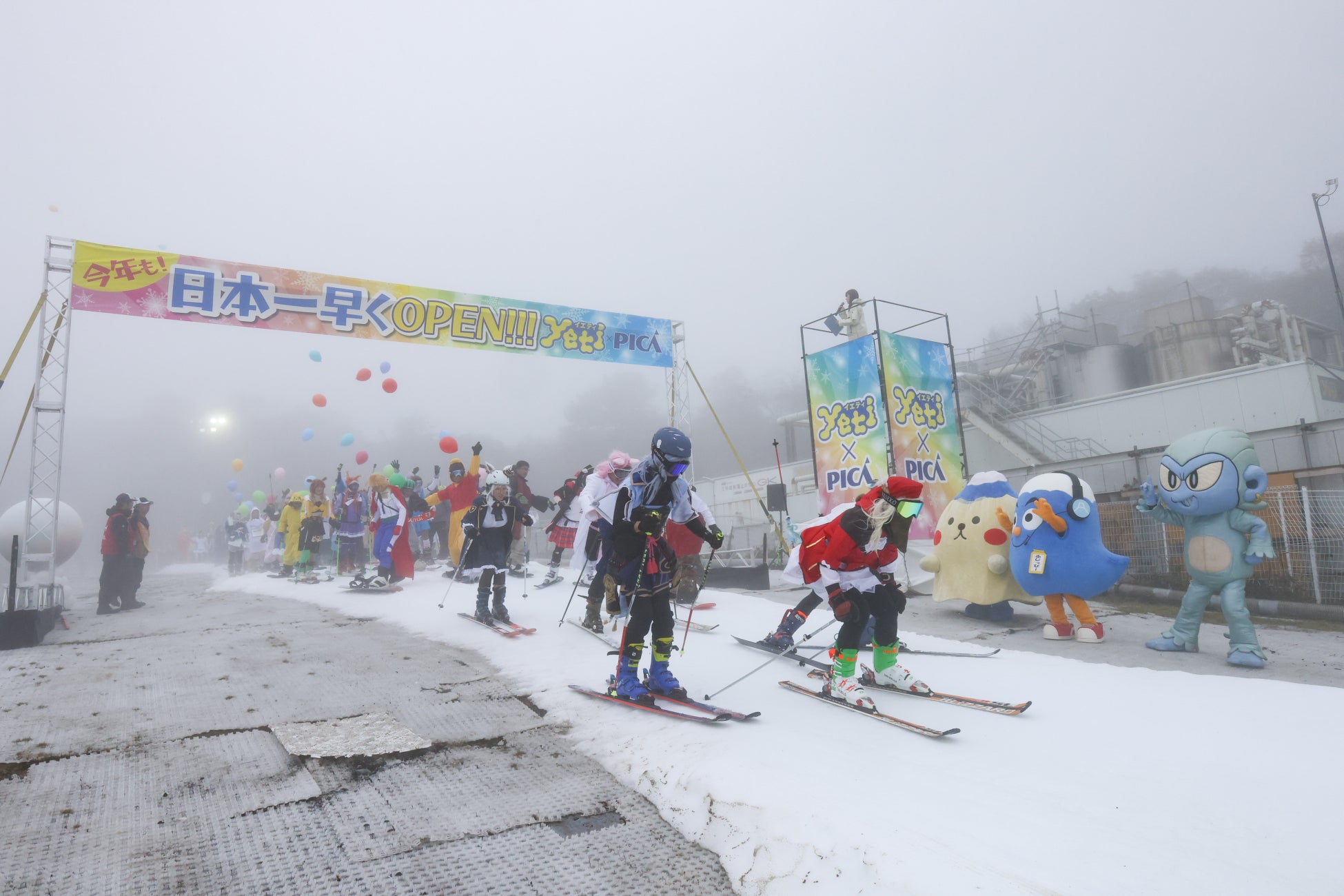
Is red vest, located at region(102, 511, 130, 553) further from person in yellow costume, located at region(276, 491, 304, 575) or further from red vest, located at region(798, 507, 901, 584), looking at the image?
red vest, located at region(798, 507, 901, 584)

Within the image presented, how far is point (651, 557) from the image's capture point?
468cm

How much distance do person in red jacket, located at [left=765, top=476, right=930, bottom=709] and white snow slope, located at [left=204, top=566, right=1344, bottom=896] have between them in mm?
266

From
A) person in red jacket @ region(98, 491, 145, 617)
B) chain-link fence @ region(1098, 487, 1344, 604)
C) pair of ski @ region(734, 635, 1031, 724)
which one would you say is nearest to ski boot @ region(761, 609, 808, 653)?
pair of ski @ region(734, 635, 1031, 724)

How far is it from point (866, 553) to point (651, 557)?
1.51m

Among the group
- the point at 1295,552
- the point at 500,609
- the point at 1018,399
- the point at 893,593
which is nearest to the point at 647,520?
the point at 893,593

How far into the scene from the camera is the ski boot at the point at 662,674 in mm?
4527

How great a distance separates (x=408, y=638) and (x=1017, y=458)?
60.2ft

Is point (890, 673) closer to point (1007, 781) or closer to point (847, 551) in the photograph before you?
point (847, 551)

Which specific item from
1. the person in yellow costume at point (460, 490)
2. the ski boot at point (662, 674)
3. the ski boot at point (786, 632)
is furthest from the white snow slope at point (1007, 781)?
the person in yellow costume at point (460, 490)

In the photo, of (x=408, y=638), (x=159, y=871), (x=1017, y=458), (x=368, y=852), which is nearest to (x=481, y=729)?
(x=368, y=852)

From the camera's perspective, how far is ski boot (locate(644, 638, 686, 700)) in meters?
4.53

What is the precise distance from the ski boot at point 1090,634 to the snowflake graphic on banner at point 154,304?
12.1 m

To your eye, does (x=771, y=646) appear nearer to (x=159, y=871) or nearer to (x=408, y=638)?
(x=408, y=638)

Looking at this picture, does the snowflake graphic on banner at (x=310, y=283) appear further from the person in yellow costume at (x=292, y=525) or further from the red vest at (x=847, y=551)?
the red vest at (x=847, y=551)
